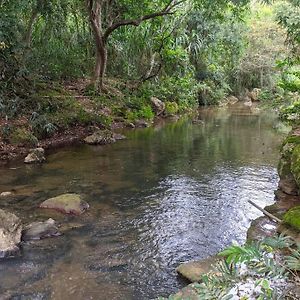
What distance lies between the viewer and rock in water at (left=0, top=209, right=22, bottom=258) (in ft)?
15.6

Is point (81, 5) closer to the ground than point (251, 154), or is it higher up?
higher up

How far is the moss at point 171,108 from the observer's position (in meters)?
19.6

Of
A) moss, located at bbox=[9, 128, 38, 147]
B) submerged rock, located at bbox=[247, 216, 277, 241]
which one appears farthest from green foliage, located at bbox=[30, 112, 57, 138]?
submerged rock, located at bbox=[247, 216, 277, 241]

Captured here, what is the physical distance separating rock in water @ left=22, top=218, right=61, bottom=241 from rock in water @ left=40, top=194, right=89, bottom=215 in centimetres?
65

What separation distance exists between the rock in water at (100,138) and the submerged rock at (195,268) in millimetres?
7794

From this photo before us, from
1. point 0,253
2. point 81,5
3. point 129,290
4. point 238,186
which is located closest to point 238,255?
point 129,290

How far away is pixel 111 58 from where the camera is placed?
1888cm

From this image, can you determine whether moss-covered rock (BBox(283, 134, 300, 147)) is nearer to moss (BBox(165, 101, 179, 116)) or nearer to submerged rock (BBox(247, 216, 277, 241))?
submerged rock (BBox(247, 216, 277, 241))

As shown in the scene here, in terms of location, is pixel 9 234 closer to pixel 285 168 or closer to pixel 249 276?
pixel 249 276

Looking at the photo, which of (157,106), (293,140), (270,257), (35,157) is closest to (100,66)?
(157,106)

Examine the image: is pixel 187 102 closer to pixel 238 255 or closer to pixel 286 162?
pixel 286 162

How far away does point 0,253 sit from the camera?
15.4 feet

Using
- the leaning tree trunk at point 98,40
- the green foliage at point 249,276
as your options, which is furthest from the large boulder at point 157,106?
the green foliage at point 249,276

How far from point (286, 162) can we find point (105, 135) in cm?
645
